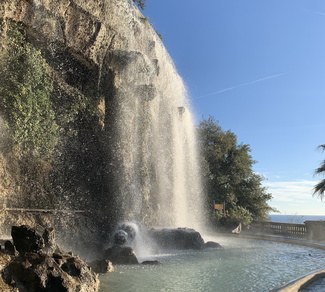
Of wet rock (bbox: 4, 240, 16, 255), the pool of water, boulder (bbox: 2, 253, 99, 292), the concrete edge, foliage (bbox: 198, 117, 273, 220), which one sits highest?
foliage (bbox: 198, 117, 273, 220)

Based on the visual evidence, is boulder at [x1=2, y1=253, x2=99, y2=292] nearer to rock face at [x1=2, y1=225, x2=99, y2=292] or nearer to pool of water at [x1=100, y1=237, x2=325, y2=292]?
rock face at [x1=2, y1=225, x2=99, y2=292]

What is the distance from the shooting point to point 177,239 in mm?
19016

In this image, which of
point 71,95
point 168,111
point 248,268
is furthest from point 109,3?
point 248,268

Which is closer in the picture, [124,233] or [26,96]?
[26,96]

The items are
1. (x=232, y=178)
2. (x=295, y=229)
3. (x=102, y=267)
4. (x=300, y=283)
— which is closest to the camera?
(x=300, y=283)

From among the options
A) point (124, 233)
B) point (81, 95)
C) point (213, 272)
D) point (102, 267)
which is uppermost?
point (81, 95)

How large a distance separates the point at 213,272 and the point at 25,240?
6750 mm

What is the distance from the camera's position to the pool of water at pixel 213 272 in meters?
9.62

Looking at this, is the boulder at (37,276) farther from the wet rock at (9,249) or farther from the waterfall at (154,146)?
the waterfall at (154,146)

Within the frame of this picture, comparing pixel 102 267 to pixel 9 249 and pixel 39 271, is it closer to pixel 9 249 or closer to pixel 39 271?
pixel 9 249

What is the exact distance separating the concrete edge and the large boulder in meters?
8.66

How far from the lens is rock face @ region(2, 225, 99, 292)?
7.31 m

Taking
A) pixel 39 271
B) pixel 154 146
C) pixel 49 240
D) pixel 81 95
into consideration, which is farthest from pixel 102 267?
pixel 154 146

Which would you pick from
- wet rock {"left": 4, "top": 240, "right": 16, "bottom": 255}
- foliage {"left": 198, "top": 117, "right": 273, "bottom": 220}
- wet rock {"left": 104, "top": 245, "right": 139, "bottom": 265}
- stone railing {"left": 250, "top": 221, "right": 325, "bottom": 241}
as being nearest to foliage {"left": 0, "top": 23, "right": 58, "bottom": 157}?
wet rock {"left": 104, "top": 245, "right": 139, "bottom": 265}
